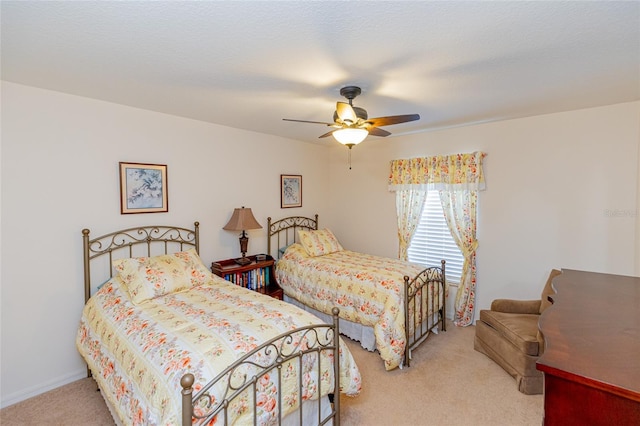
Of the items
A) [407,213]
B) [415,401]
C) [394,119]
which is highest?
[394,119]

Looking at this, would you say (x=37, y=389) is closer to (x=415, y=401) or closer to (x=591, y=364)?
(x=415, y=401)

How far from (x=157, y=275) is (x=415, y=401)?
8.01 ft

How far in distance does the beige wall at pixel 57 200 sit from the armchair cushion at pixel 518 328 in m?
3.44

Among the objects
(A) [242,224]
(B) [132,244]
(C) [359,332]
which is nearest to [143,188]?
(B) [132,244]

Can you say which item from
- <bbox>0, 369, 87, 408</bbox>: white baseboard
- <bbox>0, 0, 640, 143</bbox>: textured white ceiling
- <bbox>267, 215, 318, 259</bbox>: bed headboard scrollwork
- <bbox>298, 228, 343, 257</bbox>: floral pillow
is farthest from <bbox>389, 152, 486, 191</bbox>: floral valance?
<bbox>0, 369, 87, 408</bbox>: white baseboard

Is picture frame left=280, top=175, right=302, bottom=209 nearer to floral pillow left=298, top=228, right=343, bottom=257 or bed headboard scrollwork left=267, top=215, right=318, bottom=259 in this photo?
bed headboard scrollwork left=267, top=215, right=318, bottom=259

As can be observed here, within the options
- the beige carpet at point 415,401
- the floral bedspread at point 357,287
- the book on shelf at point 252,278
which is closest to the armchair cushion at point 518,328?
the beige carpet at point 415,401

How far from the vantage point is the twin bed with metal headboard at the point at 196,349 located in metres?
1.56

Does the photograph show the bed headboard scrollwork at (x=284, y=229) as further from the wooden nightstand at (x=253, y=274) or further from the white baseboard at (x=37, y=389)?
the white baseboard at (x=37, y=389)

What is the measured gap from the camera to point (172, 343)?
179cm

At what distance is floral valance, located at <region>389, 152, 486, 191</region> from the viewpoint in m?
3.77

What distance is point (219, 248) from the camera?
3807 millimetres

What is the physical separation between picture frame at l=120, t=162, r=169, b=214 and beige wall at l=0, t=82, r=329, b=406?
66 millimetres

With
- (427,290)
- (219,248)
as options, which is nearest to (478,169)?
(427,290)
